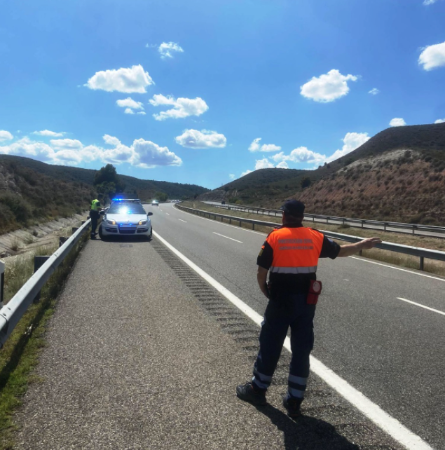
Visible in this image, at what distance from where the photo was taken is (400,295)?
809 centimetres

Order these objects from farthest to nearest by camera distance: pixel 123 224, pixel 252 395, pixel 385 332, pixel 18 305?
pixel 123 224, pixel 385 332, pixel 18 305, pixel 252 395

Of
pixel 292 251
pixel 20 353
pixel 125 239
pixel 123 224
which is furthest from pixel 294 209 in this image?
pixel 125 239

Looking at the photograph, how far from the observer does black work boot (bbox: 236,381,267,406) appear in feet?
11.4

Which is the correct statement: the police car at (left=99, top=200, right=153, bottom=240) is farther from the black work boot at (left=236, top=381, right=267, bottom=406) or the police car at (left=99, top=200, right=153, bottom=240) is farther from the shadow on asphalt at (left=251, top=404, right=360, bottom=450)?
the shadow on asphalt at (left=251, top=404, right=360, bottom=450)

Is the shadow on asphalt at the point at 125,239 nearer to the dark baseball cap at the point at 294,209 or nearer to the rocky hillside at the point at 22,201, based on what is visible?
the rocky hillside at the point at 22,201

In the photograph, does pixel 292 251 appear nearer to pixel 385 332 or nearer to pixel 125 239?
pixel 385 332

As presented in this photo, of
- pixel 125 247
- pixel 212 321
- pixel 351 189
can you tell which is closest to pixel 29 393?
pixel 212 321

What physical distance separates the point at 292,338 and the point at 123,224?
13128 mm

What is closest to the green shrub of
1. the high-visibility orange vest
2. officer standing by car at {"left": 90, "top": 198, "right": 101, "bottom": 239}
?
officer standing by car at {"left": 90, "top": 198, "right": 101, "bottom": 239}

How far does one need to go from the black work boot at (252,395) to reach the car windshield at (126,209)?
14204 mm

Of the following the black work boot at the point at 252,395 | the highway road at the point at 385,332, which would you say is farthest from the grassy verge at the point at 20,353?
the highway road at the point at 385,332

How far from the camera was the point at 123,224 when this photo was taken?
15.8 meters

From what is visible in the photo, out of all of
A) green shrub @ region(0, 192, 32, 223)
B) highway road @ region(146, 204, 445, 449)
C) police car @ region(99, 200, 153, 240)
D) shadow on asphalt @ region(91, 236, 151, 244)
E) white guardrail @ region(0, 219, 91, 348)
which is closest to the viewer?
highway road @ region(146, 204, 445, 449)

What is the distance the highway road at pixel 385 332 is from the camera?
11.9 feet
